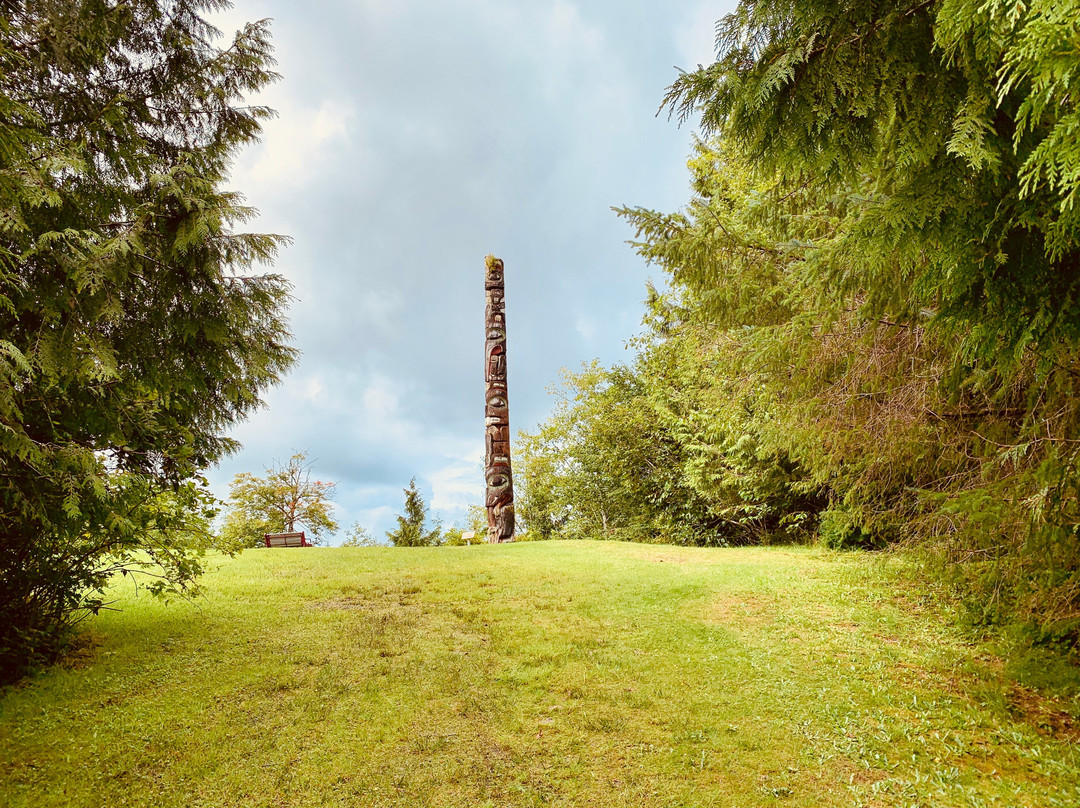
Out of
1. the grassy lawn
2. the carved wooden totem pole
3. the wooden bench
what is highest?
the carved wooden totem pole

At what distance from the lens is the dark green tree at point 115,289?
3771 mm

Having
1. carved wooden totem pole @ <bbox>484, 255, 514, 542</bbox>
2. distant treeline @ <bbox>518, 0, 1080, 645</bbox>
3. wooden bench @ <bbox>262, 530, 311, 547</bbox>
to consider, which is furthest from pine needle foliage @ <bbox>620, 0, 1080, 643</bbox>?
wooden bench @ <bbox>262, 530, 311, 547</bbox>

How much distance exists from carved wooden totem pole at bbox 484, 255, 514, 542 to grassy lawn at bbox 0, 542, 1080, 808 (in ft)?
20.1

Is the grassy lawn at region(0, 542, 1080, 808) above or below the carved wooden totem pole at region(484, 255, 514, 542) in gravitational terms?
below

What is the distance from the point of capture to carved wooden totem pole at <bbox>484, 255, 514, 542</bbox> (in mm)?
12992

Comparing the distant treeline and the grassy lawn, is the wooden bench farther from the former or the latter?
the distant treeline

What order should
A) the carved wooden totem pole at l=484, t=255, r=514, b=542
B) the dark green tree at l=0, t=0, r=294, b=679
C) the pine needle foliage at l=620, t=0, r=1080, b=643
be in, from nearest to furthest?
the pine needle foliage at l=620, t=0, r=1080, b=643 < the dark green tree at l=0, t=0, r=294, b=679 < the carved wooden totem pole at l=484, t=255, r=514, b=542

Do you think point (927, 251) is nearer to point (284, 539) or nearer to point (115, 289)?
point (115, 289)

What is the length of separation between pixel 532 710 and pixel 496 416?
9.25 meters

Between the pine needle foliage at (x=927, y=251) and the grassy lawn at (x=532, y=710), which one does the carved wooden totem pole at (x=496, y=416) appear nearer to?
the grassy lawn at (x=532, y=710)

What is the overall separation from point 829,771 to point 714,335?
795 centimetres

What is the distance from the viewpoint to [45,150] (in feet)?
12.0

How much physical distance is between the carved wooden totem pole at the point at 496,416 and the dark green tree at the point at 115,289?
7.92 m

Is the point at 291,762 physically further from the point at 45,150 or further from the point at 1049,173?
the point at 1049,173
